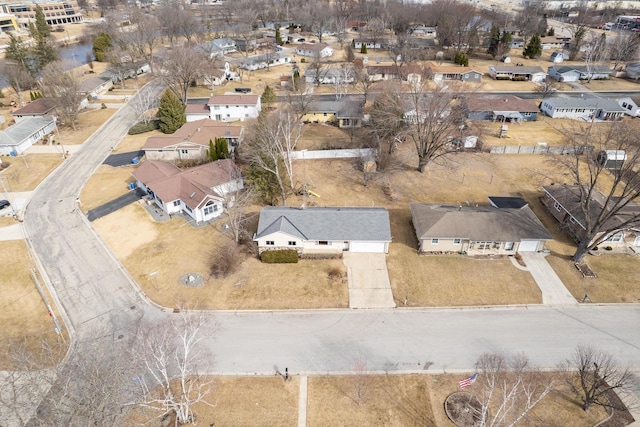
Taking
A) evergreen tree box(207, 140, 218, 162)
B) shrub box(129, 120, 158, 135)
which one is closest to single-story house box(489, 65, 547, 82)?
evergreen tree box(207, 140, 218, 162)

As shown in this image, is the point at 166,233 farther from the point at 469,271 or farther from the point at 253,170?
the point at 469,271

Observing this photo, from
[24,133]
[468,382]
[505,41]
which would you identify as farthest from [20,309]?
[505,41]

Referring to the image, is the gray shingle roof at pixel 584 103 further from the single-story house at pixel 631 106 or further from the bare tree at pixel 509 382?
the bare tree at pixel 509 382

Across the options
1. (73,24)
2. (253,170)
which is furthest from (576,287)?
(73,24)

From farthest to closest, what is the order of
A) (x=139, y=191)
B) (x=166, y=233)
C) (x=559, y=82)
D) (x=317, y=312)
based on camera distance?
(x=559, y=82) → (x=139, y=191) → (x=166, y=233) → (x=317, y=312)

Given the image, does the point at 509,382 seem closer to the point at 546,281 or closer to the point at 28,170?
the point at 546,281
